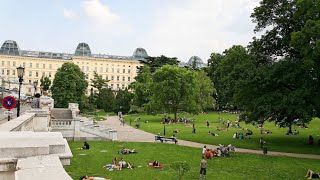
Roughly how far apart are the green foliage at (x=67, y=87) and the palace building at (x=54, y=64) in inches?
2157

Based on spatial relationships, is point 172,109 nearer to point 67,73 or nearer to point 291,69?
point 67,73

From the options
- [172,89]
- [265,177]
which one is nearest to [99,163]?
[265,177]

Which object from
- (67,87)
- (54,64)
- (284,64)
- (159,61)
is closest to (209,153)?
(284,64)

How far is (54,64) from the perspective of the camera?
472ft

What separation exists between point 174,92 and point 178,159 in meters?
40.7

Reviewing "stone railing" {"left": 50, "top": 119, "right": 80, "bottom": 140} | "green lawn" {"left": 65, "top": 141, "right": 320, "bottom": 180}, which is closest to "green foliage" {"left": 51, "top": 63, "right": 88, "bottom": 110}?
"stone railing" {"left": 50, "top": 119, "right": 80, "bottom": 140}

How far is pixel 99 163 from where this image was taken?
933 inches

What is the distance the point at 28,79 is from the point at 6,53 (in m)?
12.6

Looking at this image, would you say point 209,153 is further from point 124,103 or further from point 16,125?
point 124,103

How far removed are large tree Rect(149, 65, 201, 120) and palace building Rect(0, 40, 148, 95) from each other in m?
75.3

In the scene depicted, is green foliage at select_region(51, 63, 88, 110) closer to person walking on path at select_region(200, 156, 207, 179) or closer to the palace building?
the palace building

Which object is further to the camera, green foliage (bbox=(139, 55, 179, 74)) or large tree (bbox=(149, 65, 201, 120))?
green foliage (bbox=(139, 55, 179, 74))

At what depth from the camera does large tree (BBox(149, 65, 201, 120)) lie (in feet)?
220

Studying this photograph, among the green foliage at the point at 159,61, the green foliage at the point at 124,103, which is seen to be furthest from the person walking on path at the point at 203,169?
the green foliage at the point at 159,61
